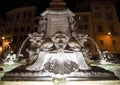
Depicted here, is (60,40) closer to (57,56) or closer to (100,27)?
(57,56)

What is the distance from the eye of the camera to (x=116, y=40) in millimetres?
60000

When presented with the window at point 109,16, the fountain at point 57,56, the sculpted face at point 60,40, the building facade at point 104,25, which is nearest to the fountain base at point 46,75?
the fountain at point 57,56

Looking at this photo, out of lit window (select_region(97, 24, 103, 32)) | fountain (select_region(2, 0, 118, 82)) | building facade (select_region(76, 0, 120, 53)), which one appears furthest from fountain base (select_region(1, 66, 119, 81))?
lit window (select_region(97, 24, 103, 32))

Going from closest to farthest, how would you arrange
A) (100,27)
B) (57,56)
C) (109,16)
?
(57,56)
(100,27)
(109,16)

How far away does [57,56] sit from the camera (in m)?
12.2

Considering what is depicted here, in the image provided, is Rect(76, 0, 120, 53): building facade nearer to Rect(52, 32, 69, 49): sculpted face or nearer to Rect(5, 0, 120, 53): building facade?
Rect(5, 0, 120, 53): building facade

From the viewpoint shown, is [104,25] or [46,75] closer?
[46,75]

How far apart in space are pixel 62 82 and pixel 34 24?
172 feet

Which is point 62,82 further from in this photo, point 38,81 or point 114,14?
point 114,14

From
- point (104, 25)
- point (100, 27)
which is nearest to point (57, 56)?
point (100, 27)

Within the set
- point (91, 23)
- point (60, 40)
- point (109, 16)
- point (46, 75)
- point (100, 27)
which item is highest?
point (109, 16)

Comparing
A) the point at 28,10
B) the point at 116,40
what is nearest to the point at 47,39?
the point at 116,40

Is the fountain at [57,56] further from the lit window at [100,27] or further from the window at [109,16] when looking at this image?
the window at [109,16]

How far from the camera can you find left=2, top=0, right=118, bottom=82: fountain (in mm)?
11422
